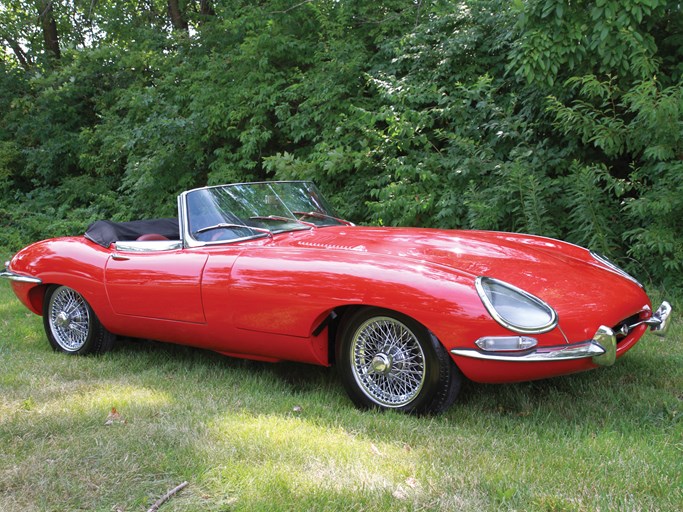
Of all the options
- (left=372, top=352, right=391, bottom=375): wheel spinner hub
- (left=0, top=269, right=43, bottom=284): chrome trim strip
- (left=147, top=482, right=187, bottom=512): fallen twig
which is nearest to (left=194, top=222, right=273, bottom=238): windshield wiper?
(left=372, top=352, right=391, bottom=375): wheel spinner hub

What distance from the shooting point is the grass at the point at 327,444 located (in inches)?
102

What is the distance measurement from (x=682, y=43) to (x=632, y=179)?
1.46 metres

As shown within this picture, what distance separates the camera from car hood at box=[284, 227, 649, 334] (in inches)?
133

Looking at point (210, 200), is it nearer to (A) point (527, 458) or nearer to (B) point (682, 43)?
(A) point (527, 458)

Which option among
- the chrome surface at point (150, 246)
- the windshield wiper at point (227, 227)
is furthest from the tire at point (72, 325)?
the windshield wiper at point (227, 227)

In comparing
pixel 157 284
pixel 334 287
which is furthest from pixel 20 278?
pixel 334 287

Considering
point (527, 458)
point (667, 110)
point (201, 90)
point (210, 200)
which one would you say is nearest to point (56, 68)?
point (201, 90)

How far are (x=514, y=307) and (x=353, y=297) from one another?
0.82 m

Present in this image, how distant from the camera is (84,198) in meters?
13.6

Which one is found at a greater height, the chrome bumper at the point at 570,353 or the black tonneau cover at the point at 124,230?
the black tonneau cover at the point at 124,230

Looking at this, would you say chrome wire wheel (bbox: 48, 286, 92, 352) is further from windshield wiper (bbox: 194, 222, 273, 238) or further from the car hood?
the car hood

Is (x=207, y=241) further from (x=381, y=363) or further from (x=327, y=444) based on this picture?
(x=327, y=444)

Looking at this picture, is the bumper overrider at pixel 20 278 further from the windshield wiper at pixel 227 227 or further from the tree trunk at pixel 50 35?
the tree trunk at pixel 50 35

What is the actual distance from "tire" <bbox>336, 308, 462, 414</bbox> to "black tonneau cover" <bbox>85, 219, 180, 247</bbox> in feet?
7.78
